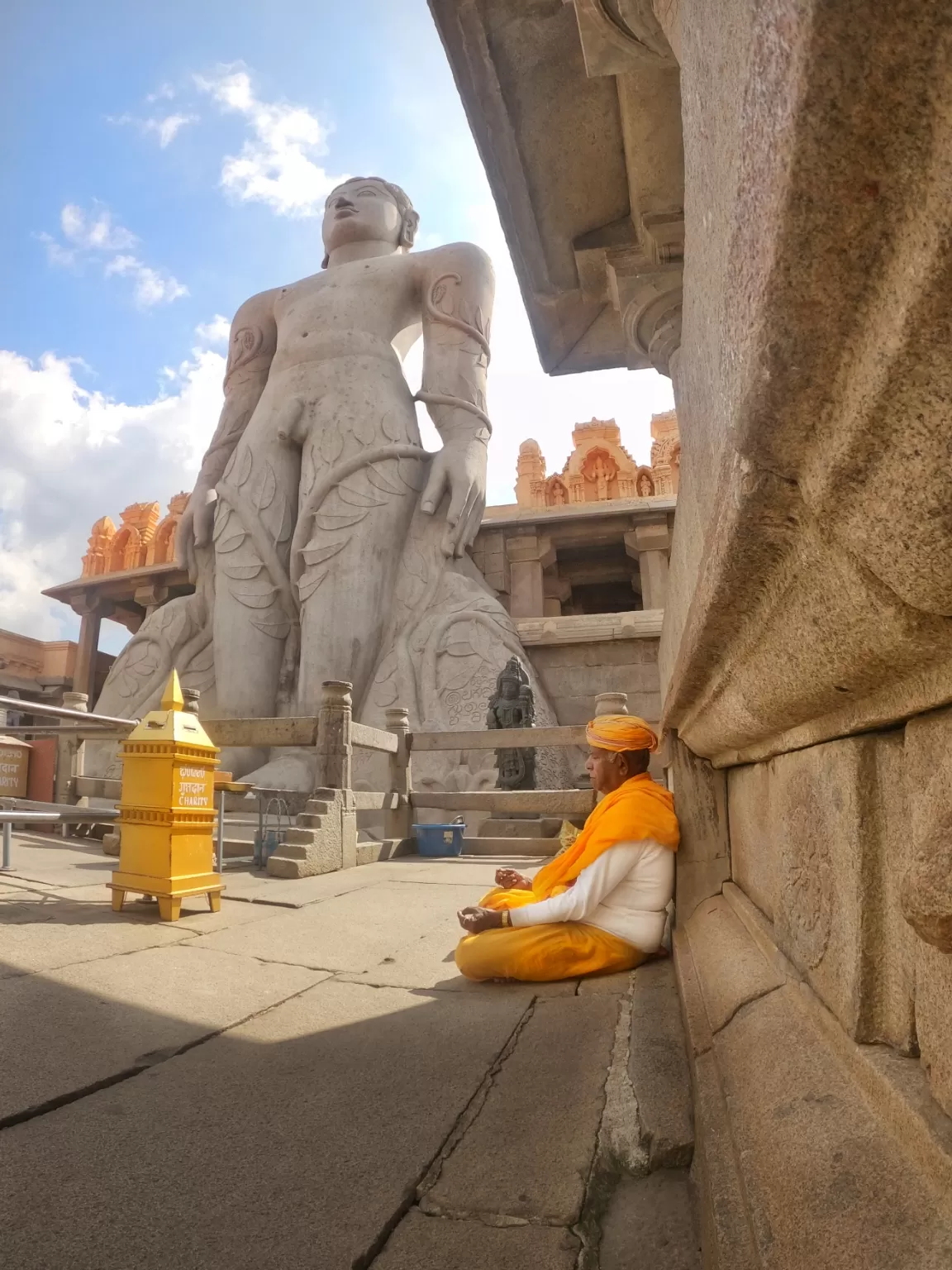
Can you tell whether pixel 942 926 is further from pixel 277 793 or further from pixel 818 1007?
pixel 277 793

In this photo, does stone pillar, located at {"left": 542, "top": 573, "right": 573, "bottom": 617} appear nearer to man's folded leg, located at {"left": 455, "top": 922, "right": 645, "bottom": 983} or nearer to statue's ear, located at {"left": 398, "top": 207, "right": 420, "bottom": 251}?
statue's ear, located at {"left": 398, "top": 207, "right": 420, "bottom": 251}

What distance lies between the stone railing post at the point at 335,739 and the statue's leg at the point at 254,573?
3.27m

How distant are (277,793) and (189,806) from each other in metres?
2.74

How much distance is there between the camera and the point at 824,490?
560 mm

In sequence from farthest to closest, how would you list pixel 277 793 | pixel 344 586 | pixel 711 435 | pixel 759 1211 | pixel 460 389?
1. pixel 460 389
2. pixel 344 586
3. pixel 277 793
4. pixel 711 435
5. pixel 759 1211

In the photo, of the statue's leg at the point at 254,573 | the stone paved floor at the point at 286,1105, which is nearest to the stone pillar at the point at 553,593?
the statue's leg at the point at 254,573

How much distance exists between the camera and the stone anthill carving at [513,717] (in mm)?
6176

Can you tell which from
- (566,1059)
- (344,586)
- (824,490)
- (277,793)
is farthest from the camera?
(344,586)

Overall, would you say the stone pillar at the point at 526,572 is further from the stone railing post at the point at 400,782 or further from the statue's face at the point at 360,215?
the stone railing post at the point at 400,782

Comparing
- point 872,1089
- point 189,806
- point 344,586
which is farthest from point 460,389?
point 872,1089

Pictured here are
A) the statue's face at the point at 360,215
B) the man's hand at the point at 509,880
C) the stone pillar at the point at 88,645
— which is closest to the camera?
the man's hand at the point at 509,880

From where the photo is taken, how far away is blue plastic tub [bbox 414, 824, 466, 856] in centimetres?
525

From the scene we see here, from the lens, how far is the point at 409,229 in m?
9.66

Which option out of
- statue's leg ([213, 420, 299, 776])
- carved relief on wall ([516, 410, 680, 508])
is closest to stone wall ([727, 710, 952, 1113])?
statue's leg ([213, 420, 299, 776])
